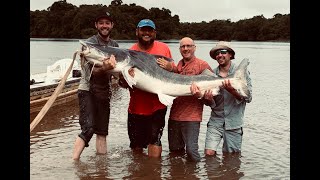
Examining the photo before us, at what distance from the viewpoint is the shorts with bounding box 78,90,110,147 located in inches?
278

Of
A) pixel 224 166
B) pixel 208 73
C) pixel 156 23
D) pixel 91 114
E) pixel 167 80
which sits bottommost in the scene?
pixel 224 166

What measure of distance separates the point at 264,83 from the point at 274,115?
36.8ft

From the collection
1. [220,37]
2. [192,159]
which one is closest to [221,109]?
[192,159]

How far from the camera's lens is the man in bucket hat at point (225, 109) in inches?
283

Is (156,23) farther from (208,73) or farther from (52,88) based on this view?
(208,73)

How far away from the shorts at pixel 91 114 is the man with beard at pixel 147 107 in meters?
0.47

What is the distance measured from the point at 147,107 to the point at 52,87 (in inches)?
310

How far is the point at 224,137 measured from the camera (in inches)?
297

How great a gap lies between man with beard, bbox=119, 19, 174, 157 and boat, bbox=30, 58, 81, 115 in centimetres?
611

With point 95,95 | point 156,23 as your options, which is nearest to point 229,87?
point 95,95

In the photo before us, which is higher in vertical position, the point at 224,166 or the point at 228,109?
the point at 228,109

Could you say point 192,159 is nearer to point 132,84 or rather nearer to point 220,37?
point 132,84

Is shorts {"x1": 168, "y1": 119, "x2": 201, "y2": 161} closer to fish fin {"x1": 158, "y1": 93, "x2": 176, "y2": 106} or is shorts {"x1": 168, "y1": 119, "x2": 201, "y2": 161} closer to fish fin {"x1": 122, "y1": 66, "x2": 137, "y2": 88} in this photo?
fish fin {"x1": 158, "y1": 93, "x2": 176, "y2": 106}
